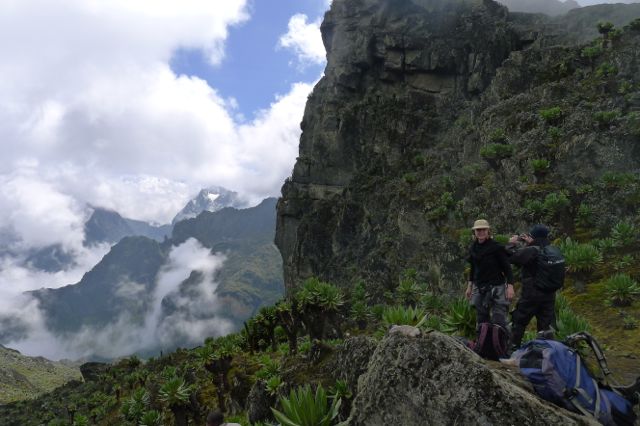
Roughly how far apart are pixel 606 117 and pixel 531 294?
20.5 m

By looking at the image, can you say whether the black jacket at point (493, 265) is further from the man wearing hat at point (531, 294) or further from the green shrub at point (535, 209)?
the green shrub at point (535, 209)

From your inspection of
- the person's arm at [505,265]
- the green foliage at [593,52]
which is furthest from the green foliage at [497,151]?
the person's arm at [505,265]

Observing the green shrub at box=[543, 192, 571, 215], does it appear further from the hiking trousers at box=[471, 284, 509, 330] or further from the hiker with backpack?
the hiking trousers at box=[471, 284, 509, 330]

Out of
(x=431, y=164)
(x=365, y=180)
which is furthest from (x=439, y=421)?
(x=365, y=180)

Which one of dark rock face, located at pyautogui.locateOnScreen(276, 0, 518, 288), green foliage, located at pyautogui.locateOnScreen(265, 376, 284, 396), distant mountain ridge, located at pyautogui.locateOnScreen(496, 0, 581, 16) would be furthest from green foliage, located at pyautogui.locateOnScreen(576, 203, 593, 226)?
distant mountain ridge, located at pyautogui.locateOnScreen(496, 0, 581, 16)

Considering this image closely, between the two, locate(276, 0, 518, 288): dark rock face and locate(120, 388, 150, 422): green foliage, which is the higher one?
locate(276, 0, 518, 288): dark rock face

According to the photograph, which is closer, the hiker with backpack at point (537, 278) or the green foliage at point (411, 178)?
the hiker with backpack at point (537, 278)

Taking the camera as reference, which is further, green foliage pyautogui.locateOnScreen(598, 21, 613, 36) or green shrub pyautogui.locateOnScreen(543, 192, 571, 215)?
green foliage pyautogui.locateOnScreen(598, 21, 613, 36)

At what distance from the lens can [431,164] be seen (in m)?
43.3

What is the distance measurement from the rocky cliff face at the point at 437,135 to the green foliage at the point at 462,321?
13739 mm

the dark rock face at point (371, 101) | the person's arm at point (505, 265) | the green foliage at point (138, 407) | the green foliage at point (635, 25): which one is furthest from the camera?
the dark rock face at point (371, 101)

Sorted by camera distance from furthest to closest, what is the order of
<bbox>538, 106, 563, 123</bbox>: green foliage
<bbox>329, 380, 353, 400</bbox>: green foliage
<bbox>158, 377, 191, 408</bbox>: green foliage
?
<bbox>538, 106, 563, 123</bbox>: green foliage
<bbox>158, 377, 191, 408</bbox>: green foliage
<bbox>329, 380, 353, 400</bbox>: green foliage

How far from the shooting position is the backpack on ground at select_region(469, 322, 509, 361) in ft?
23.5

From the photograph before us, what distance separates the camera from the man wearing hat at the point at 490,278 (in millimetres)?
8289
